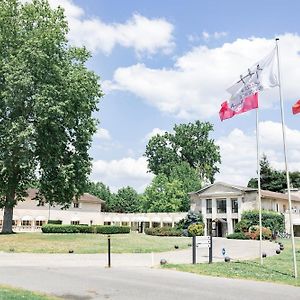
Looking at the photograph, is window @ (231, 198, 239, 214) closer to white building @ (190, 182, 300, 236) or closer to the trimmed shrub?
white building @ (190, 182, 300, 236)

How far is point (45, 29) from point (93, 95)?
6793 millimetres

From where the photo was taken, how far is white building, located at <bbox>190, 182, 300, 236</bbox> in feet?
188

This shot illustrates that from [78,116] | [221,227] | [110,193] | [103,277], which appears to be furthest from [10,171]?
[110,193]

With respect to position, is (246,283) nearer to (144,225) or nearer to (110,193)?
(144,225)

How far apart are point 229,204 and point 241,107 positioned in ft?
138

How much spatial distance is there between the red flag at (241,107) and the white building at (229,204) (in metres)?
38.1

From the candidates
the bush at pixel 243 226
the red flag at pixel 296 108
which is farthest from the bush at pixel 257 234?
the red flag at pixel 296 108

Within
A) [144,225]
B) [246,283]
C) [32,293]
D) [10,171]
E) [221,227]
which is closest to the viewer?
[32,293]

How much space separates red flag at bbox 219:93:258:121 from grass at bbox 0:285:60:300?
11.7 m

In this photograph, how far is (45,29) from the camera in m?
36.8

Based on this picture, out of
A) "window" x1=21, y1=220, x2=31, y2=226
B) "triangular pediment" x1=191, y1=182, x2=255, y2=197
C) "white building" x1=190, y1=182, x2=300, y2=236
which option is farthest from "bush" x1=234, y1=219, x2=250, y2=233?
"window" x1=21, y1=220, x2=31, y2=226

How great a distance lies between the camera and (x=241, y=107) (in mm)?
18828

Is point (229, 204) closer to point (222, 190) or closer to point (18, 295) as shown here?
point (222, 190)

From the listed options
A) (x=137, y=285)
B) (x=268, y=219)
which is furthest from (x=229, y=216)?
(x=137, y=285)
